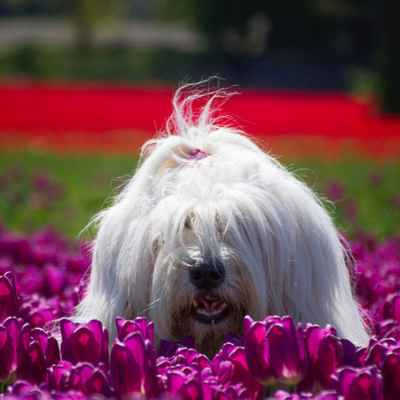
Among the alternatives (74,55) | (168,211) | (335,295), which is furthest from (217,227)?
(74,55)

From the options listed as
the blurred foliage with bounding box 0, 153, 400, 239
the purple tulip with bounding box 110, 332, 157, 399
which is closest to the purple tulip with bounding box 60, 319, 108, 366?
the purple tulip with bounding box 110, 332, 157, 399

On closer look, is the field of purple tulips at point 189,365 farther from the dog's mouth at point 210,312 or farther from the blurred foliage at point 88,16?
the blurred foliage at point 88,16

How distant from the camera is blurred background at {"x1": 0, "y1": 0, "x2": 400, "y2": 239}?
904 centimetres

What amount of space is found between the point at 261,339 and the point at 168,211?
78cm

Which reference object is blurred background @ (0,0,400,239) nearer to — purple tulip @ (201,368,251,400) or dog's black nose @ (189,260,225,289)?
dog's black nose @ (189,260,225,289)

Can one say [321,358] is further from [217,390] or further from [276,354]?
[217,390]

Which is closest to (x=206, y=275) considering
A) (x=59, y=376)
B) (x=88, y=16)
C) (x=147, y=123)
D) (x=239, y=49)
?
(x=59, y=376)

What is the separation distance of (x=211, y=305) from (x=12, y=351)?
0.74 meters

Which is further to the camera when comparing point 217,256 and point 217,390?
point 217,256

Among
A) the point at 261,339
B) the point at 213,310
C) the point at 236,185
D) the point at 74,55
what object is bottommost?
the point at 74,55

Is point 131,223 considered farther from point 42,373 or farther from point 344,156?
point 344,156

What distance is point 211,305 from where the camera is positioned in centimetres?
260

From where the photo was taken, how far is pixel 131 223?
2760 millimetres

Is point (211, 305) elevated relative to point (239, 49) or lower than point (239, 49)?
elevated
